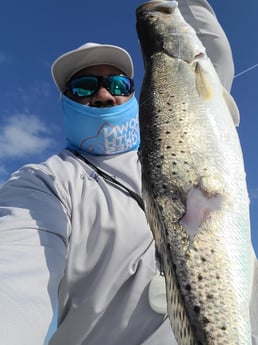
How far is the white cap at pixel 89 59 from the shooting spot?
3576 mm

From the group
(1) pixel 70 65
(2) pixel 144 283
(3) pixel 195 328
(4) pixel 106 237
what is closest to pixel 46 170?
(4) pixel 106 237

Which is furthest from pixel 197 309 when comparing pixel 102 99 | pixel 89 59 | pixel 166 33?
pixel 89 59

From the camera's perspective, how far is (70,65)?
3699 millimetres

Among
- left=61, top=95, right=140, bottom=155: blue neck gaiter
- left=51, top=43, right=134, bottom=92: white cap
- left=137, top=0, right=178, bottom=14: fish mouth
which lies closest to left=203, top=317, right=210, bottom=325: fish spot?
left=137, top=0, right=178, bottom=14: fish mouth

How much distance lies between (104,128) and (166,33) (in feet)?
3.86

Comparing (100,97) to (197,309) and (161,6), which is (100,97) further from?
(197,309)

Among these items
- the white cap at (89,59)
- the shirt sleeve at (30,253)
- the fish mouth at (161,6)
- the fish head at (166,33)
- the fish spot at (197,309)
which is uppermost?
the fish mouth at (161,6)

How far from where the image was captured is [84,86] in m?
3.51

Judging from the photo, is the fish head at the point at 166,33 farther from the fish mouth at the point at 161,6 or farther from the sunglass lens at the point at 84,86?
the sunglass lens at the point at 84,86

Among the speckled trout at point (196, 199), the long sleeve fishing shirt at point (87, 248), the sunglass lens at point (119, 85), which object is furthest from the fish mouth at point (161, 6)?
the long sleeve fishing shirt at point (87, 248)

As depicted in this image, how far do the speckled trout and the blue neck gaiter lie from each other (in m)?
1.15

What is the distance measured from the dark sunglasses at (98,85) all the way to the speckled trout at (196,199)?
129 centimetres

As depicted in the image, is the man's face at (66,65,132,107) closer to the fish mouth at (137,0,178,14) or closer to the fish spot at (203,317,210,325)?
the fish mouth at (137,0,178,14)

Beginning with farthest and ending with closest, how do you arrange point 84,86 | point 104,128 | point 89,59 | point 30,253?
point 89,59 → point 84,86 → point 104,128 → point 30,253
